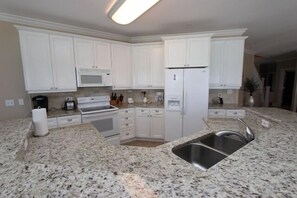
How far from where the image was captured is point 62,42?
9.18ft

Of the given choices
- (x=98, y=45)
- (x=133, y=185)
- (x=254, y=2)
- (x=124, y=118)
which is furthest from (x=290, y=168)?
(x=98, y=45)

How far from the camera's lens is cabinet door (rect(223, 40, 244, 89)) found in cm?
326

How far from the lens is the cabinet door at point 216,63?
3.37 meters

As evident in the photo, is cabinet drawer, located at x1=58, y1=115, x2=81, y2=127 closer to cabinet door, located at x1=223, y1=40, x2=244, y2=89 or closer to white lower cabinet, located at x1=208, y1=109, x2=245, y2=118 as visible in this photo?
white lower cabinet, located at x1=208, y1=109, x2=245, y2=118

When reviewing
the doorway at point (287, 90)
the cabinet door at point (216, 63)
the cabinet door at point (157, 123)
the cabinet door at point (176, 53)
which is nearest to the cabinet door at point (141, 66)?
the cabinet door at point (176, 53)

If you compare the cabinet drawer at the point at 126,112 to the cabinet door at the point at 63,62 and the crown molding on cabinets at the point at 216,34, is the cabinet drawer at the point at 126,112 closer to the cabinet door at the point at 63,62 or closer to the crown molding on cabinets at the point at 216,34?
the cabinet door at the point at 63,62

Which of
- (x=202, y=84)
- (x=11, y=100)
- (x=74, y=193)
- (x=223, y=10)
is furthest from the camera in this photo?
(x=202, y=84)

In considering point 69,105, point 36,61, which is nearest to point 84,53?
point 36,61

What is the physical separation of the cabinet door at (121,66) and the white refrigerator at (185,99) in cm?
102

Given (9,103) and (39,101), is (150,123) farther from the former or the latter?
(9,103)

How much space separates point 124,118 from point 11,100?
2077 millimetres

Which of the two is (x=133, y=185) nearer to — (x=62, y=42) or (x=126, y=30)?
(x=62, y=42)

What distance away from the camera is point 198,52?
307cm

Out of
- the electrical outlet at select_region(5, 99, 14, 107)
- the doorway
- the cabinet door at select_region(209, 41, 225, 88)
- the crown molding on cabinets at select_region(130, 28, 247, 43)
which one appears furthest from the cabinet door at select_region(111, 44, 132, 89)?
the doorway
